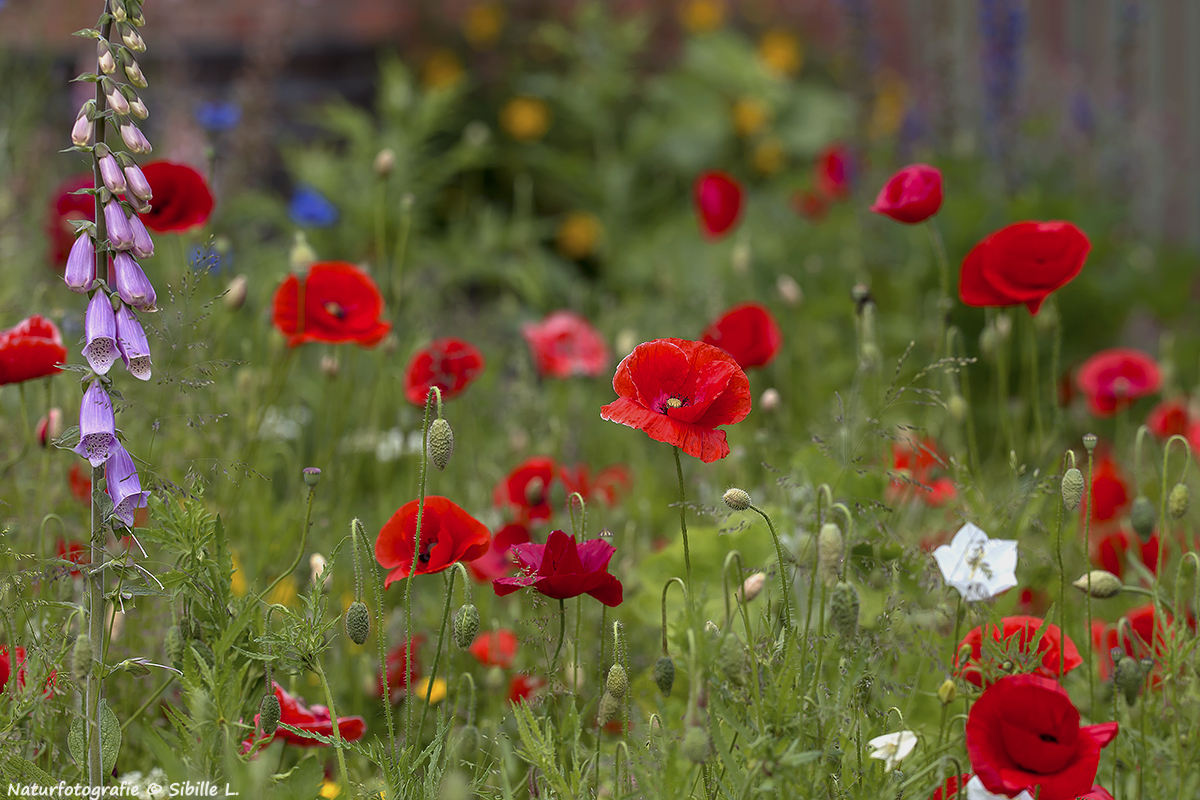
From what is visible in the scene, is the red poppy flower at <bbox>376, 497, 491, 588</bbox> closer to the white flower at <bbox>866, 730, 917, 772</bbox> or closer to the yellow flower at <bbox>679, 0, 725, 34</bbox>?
the white flower at <bbox>866, 730, 917, 772</bbox>

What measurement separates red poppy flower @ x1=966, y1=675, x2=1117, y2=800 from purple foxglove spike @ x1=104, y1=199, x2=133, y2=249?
0.90 m

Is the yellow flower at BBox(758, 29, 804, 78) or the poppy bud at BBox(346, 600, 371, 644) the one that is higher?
the yellow flower at BBox(758, 29, 804, 78)

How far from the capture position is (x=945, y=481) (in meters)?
2.00

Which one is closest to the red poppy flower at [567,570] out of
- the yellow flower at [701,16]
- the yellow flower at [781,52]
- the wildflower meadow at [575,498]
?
the wildflower meadow at [575,498]

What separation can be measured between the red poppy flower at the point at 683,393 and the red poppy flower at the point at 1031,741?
1.11 ft

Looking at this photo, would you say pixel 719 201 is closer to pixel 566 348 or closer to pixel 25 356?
pixel 566 348

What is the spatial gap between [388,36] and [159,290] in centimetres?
238

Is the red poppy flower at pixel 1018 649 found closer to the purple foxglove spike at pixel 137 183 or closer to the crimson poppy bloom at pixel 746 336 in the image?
the crimson poppy bloom at pixel 746 336

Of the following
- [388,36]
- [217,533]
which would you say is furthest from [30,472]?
[388,36]

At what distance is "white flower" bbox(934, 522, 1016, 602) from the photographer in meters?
1.17

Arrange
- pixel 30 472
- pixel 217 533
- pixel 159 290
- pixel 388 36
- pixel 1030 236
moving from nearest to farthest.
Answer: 1. pixel 217 533
2. pixel 1030 236
3. pixel 30 472
4. pixel 159 290
5. pixel 388 36

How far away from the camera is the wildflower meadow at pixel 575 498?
1018 mm

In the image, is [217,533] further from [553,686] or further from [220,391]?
[220,391]

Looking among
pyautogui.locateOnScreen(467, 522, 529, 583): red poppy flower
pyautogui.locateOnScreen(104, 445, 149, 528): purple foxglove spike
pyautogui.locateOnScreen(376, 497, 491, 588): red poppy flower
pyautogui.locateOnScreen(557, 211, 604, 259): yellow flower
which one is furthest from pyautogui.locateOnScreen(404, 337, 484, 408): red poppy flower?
pyautogui.locateOnScreen(557, 211, 604, 259): yellow flower
